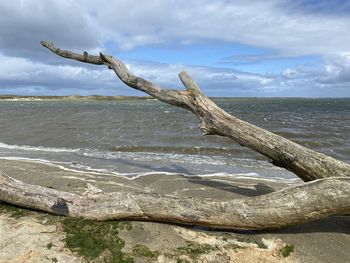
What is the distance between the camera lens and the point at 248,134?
6703 mm

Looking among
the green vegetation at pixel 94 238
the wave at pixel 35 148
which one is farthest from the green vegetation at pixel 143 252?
the wave at pixel 35 148

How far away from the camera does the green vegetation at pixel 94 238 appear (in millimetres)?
4746

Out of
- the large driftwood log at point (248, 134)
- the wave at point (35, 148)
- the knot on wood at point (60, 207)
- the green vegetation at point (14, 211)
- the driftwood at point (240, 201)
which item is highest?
the large driftwood log at point (248, 134)

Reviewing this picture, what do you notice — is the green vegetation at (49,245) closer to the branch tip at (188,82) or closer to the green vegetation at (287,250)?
the green vegetation at (287,250)

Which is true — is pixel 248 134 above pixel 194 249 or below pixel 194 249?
above

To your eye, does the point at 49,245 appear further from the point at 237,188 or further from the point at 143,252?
the point at 237,188

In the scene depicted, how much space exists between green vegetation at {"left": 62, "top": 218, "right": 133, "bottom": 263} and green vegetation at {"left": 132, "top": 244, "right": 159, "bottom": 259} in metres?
0.15

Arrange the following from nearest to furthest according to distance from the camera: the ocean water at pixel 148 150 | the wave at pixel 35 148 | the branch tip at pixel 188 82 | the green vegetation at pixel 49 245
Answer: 1. the green vegetation at pixel 49 245
2. the branch tip at pixel 188 82
3. the ocean water at pixel 148 150
4. the wave at pixel 35 148

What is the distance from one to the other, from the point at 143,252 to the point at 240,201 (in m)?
1.42

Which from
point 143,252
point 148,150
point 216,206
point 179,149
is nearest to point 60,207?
point 143,252

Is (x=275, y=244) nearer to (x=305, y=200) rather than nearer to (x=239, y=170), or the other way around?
(x=305, y=200)

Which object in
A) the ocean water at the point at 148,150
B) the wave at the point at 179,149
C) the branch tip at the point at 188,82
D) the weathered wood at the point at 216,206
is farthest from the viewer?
the wave at the point at 179,149

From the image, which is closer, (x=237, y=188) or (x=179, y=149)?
(x=237, y=188)

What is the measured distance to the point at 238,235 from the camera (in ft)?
17.2
